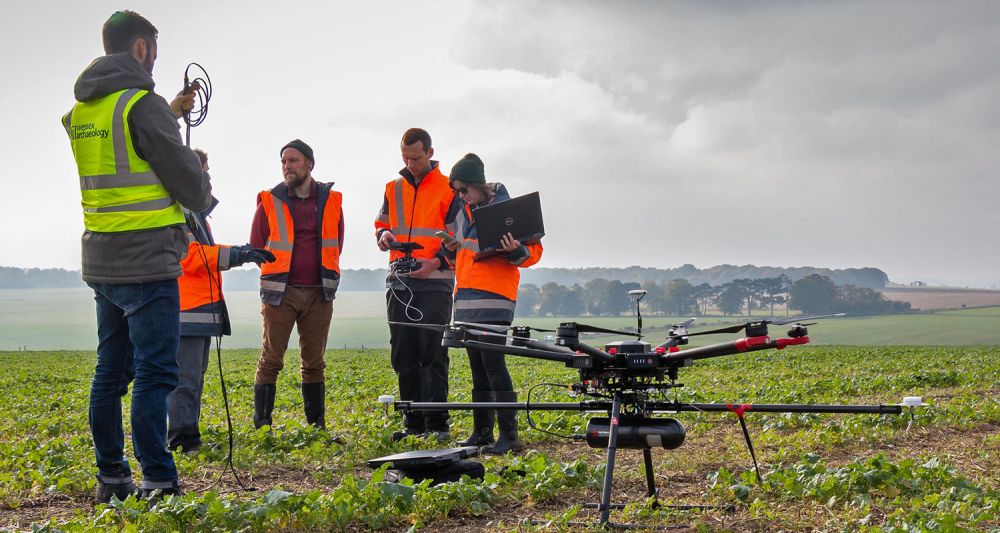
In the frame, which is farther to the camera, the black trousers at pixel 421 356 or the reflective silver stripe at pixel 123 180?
the black trousers at pixel 421 356

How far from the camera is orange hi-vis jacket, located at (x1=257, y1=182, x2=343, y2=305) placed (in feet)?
23.5

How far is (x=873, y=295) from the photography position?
109 meters

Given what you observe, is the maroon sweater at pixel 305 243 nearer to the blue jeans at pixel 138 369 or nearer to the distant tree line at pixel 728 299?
the blue jeans at pixel 138 369

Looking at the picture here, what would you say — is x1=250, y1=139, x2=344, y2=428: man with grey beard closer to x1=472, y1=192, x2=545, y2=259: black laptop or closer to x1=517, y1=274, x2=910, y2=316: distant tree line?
x1=472, y1=192, x2=545, y2=259: black laptop

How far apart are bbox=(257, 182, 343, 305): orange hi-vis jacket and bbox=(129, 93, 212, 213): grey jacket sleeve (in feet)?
8.31

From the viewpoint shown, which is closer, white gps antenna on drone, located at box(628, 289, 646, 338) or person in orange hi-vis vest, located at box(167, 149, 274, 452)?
white gps antenna on drone, located at box(628, 289, 646, 338)

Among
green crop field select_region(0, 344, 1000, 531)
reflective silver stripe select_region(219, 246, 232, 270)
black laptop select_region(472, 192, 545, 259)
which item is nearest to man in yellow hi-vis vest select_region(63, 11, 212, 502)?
green crop field select_region(0, 344, 1000, 531)

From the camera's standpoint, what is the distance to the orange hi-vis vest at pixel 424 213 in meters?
7.37

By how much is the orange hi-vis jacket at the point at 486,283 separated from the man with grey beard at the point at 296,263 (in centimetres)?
137

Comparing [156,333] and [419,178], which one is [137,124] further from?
[419,178]

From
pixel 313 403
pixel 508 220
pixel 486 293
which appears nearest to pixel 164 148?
pixel 508 220

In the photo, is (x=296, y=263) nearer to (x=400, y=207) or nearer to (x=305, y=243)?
(x=305, y=243)

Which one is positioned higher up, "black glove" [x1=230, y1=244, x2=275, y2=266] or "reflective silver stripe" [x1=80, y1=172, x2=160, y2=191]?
"reflective silver stripe" [x1=80, y1=172, x2=160, y2=191]

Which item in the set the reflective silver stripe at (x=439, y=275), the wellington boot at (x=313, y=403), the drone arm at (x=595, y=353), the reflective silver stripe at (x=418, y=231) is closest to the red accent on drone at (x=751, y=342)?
the drone arm at (x=595, y=353)
